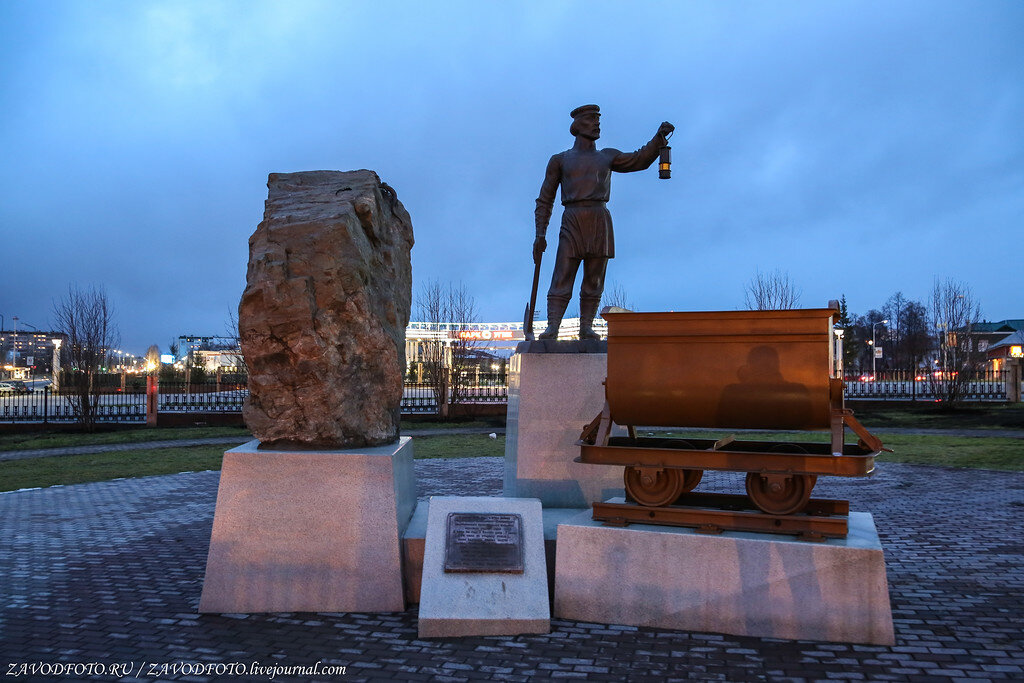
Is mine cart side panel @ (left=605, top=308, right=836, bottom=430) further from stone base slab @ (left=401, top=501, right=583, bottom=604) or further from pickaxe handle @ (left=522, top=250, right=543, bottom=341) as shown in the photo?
pickaxe handle @ (left=522, top=250, right=543, bottom=341)

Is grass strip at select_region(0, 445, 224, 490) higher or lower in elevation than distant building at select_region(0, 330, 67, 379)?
lower

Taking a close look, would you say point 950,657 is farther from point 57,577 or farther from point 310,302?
point 57,577

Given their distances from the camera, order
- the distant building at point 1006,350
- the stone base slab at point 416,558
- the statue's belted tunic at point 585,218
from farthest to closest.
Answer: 1. the distant building at point 1006,350
2. the statue's belted tunic at point 585,218
3. the stone base slab at point 416,558

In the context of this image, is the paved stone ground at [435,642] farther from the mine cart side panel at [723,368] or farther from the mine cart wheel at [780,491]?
the mine cart side panel at [723,368]

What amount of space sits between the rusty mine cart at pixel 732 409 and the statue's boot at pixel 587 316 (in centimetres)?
236

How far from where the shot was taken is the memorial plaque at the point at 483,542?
200 inches

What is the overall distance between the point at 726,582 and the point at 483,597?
1.58 metres

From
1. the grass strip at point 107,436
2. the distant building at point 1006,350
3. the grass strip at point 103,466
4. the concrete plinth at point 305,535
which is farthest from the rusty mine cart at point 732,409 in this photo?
the distant building at point 1006,350

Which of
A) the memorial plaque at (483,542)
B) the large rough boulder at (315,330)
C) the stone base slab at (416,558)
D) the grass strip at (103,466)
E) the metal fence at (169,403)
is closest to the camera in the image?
the memorial plaque at (483,542)

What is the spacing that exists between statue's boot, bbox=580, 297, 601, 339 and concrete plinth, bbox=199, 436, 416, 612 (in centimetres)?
300

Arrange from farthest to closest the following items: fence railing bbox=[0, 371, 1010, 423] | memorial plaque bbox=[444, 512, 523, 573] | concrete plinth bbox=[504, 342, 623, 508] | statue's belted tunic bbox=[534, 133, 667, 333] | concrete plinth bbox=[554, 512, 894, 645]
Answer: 1. fence railing bbox=[0, 371, 1010, 423]
2. statue's belted tunic bbox=[534, 133, 667, 333]
3. concrete plinth bbox=[504, 342, 623, 508]
4. memorial plaque bbox=[444, 512, 523, 573]
5. concrete plinth bbox=[554, 512, 894, 645]

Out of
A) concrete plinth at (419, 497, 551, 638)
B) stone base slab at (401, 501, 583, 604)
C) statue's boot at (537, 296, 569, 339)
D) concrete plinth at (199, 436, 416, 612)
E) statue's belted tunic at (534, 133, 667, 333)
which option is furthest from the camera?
statue's boot at (537, 296, 569, 339)

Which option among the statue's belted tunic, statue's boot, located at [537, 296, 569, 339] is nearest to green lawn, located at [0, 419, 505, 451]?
statue's boot, located at [537, 296, 569, 339]

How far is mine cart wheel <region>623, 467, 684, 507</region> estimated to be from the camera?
17.2 ft
